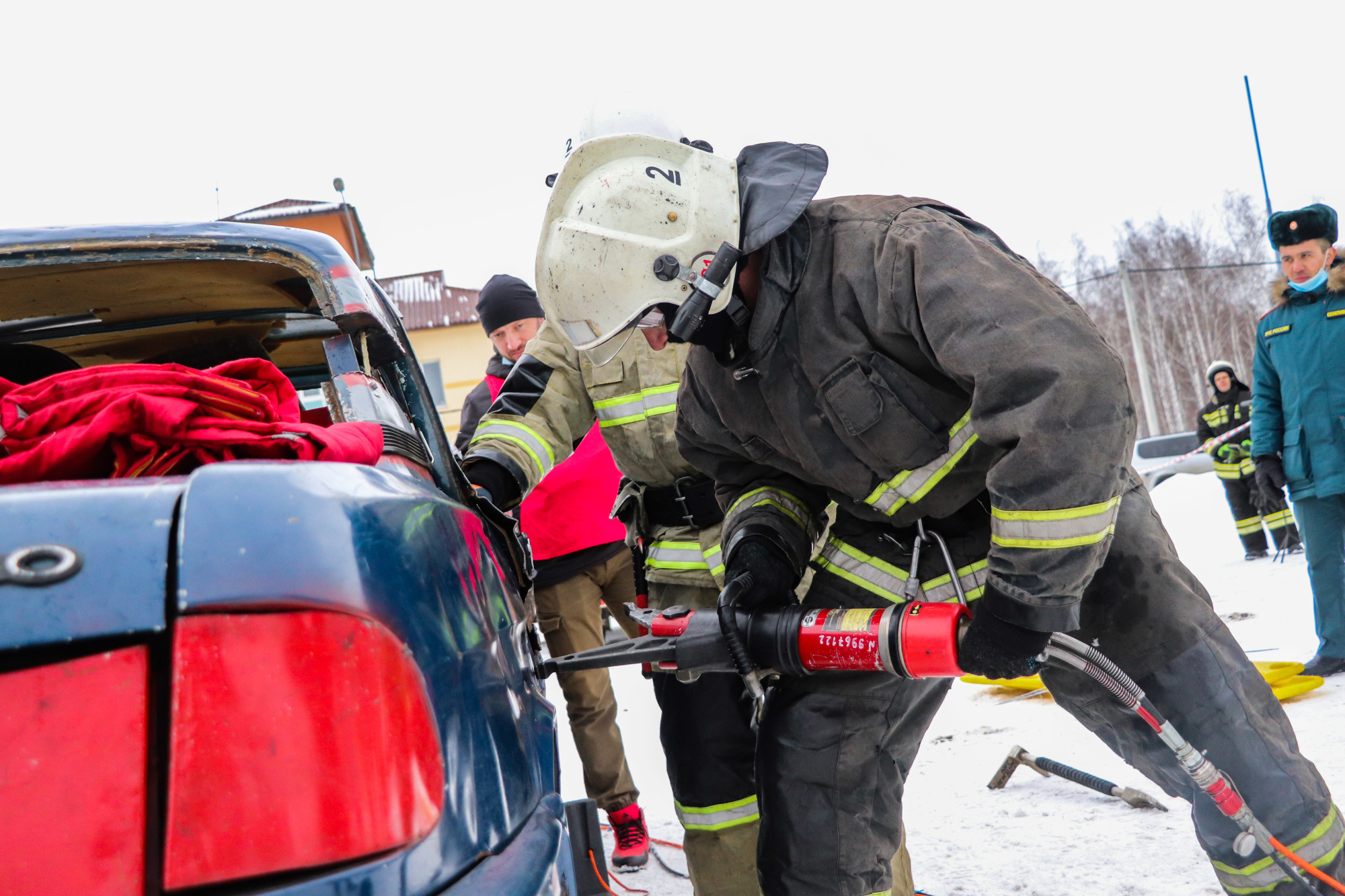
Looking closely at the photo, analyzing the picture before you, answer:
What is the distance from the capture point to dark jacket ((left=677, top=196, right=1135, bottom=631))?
166 cm

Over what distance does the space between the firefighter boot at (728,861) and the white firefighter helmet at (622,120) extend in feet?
5.43

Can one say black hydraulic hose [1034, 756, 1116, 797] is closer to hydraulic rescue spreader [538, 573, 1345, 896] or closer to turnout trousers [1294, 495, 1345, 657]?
hydraulic rescue spreader [538, 573, 1345, 896]

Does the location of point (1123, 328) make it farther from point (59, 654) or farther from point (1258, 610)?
point (59, 654)

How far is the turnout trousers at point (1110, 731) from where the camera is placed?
196 centimetres

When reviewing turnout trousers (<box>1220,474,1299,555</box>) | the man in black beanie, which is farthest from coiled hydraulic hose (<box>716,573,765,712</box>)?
turnout trousers (<box>1220,474,1299,555</box>)

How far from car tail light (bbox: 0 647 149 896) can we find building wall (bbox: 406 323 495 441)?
85.0 feet

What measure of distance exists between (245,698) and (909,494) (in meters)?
1.50

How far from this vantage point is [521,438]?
2.66 m

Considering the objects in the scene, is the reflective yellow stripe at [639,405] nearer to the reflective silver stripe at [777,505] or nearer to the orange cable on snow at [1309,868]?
the reflective silver stripe at [777,505]

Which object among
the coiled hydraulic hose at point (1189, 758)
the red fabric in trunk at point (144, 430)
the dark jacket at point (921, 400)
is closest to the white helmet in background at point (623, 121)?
the dark jacket at point (921, 400)

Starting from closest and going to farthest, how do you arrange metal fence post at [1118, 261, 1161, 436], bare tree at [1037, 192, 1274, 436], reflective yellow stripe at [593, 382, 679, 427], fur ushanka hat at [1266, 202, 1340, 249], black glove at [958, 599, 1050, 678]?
black glove at [958, 599, 1050, 678], reflective yellow stripe at [593, 382, 679, 427], fur ushanka hat at [1266, 202, 1340, 249], metal fence post at [1118, 261, 1161, 436], bare tree at [1037, 192, 1274, 436]

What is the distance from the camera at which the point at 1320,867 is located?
1.95m

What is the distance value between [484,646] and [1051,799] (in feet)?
8.72

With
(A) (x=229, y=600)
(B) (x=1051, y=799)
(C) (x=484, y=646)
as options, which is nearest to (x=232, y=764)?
(A) (x=229, y=600)
